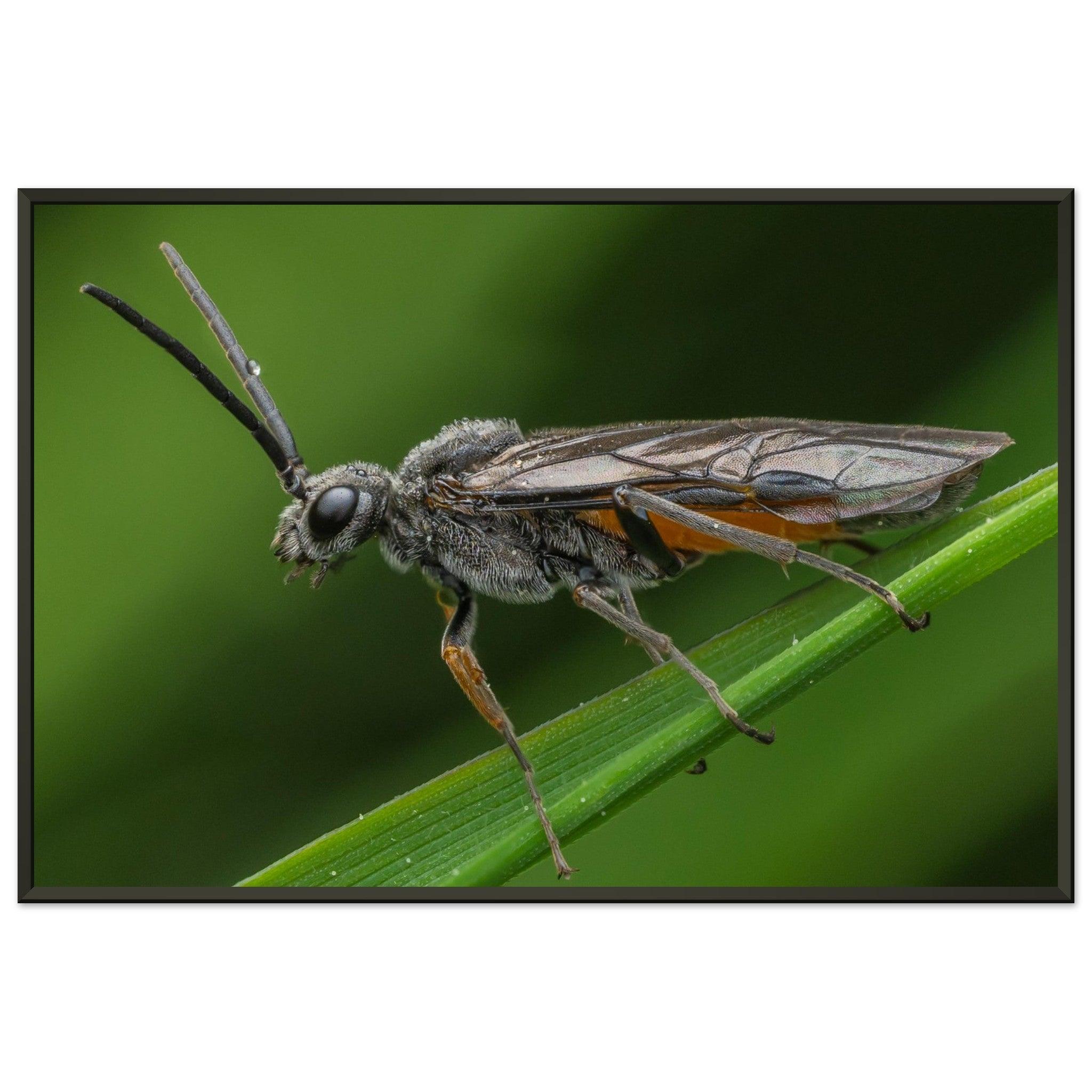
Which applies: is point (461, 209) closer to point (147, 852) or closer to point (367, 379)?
point (367, 379)

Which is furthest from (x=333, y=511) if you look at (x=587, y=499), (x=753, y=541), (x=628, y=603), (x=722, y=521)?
(x=753, y=541)

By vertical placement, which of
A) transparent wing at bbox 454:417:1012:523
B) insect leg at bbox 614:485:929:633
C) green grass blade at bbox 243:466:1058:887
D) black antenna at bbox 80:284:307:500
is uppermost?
black antenna at bbox 80:284:307:500

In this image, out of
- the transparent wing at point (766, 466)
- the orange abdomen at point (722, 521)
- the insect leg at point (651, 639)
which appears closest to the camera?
the insect leg at point (651, 639)

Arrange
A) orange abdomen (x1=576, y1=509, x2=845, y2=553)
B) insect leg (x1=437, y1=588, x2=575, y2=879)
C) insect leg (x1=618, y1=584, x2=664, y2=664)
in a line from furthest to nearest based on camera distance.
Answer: insect leg (x1=618, y1=584, x2=664, y2=664) → orange abdomen (x1=576, y1=509, x2=845, y2=553) → insect leg (x1=437, y1=588, x2=575, y2=879)

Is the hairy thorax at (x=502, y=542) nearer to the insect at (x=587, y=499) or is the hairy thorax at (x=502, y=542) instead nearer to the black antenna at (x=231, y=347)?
the insect at (x=587, y=499)

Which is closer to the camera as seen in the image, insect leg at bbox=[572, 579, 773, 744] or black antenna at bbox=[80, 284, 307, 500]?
insect leg at bbox=[572, 579, 773, 744]

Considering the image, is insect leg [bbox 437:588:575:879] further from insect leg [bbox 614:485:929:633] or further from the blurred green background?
insect leg [bbox 614:485:929:633]

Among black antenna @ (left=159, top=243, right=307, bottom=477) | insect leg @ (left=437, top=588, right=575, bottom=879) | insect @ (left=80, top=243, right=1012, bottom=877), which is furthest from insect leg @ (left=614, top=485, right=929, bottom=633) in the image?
black antenna @ (left=159, top=243, right=307, bottom=477)

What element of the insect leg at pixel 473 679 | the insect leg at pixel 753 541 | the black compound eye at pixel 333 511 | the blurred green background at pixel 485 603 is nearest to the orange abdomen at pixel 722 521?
the insect leg at pixel 753 541

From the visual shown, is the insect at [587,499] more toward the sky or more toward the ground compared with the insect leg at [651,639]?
more toward the sky
